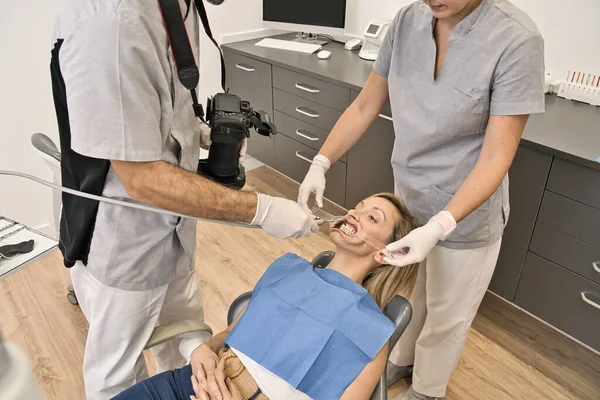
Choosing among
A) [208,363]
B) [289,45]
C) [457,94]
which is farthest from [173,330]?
[289,45]

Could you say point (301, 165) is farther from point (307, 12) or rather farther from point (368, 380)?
point (368, 380)

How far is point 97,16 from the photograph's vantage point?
2.73 feet

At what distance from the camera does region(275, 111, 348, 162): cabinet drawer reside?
2.62m

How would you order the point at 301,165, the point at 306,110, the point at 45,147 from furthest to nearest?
the point at 301,165 < the point at 306,110 < the point at 45,147

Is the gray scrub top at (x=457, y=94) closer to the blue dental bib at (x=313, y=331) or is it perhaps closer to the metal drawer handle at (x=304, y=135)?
the blue dental bib at (x=313, y=331)

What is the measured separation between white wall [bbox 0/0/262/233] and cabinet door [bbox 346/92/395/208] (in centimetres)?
152

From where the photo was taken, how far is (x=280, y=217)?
1.20 m

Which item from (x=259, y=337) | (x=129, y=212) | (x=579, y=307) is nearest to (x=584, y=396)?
(x=579, y=307)

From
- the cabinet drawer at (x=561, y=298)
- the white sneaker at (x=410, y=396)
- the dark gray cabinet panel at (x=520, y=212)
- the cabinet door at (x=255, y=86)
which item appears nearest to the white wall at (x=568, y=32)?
the dark gray cabinet panel at (x=520, y=212)

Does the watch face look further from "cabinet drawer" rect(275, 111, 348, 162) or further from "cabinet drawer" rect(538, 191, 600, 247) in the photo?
"cabinet drawer" rect(538, 191, 600, 247)

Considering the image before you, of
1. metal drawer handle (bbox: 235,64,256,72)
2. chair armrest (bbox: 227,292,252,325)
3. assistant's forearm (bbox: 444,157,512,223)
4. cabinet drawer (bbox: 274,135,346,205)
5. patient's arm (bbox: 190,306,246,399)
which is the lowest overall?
cabinet drawer (bbox: 274,135,346,205)

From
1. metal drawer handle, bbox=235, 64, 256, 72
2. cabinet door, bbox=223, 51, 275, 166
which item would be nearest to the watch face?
cabinet door, bbox=223, 51, 275, 166

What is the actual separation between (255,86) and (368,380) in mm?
2138

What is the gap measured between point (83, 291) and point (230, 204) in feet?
1.55
